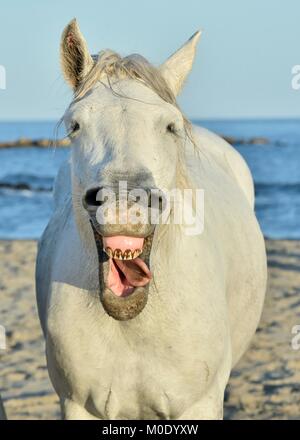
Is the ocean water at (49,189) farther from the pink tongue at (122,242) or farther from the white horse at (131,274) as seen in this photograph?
the pink tongue at (122,242)

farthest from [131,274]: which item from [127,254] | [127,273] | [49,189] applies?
[49,189]

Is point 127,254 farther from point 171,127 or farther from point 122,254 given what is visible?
point 171,127

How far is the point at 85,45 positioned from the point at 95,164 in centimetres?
62

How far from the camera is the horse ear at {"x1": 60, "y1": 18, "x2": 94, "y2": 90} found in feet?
13.0

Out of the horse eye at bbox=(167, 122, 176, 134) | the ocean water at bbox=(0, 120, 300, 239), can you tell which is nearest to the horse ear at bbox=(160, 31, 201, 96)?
the horse eye at bbox=(167, 122, 176, 134)

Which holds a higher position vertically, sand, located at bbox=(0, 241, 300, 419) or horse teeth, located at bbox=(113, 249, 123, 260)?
horse teeth, located at bbox=(113, 249, 123, 260)

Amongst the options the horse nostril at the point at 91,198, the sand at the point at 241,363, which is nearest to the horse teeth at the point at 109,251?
the horse nostril at the point at 91,198

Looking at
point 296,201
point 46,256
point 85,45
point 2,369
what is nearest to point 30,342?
point 2,369

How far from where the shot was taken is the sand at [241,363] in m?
6.24

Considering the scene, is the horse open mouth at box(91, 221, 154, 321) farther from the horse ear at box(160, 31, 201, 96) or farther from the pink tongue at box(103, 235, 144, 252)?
the horse ear at box(160, 31, 201, 96)

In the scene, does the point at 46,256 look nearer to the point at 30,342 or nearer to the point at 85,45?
the point at 85,45

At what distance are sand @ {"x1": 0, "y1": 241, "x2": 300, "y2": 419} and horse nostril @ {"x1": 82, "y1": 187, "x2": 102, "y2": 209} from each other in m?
2.88

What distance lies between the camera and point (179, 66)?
4121 millimetres
